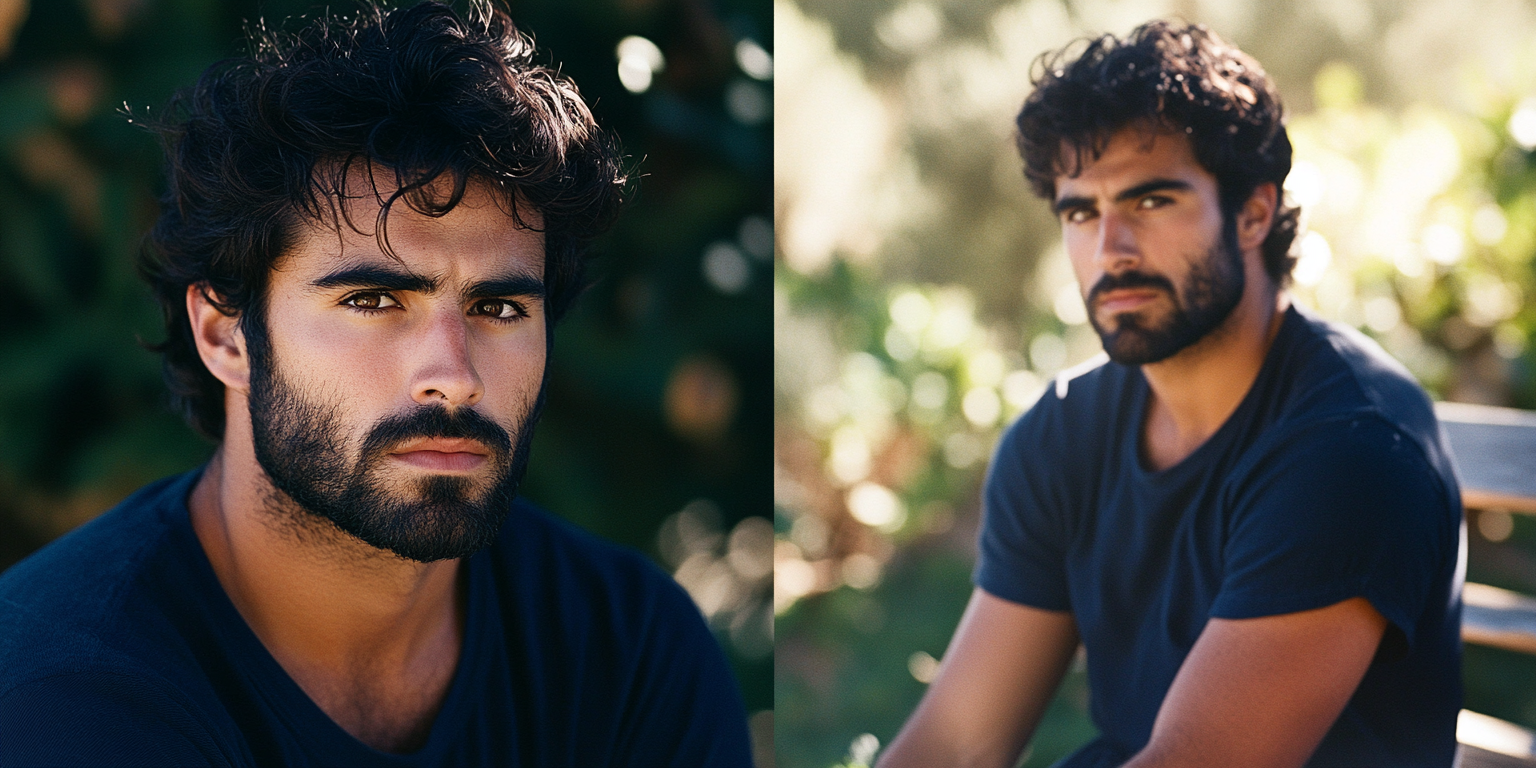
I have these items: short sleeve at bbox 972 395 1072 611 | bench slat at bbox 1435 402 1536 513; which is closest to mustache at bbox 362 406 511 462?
short sleeve at bbox 972 395 1072 611

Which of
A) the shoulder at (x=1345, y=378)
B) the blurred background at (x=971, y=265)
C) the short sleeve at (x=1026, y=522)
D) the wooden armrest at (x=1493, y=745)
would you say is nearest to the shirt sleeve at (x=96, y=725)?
the blurred background at (x=971, y=265)

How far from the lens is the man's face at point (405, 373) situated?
1353 millimetres

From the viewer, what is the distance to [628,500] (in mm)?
2459

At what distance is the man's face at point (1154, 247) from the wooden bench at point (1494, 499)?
34 centimetres

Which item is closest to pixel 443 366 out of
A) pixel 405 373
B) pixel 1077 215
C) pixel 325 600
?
pixel 405 373

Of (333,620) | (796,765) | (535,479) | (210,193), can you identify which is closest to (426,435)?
(333,620)

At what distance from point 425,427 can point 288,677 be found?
338 mm

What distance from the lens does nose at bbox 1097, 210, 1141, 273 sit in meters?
1.45

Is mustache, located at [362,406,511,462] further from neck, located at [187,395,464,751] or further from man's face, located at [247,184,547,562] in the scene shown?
neck, located at [187,395,464,751]

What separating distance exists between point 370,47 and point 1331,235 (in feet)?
3.84

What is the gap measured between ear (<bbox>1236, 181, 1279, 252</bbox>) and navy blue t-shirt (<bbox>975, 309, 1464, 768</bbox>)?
0.33 feet

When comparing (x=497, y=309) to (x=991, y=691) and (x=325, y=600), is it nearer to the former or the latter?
(x=325, y=600)

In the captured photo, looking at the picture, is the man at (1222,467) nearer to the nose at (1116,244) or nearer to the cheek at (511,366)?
the nose at (1116,244)

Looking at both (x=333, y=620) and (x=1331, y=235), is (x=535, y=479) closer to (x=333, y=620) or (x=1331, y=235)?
(x=333, y=620)
